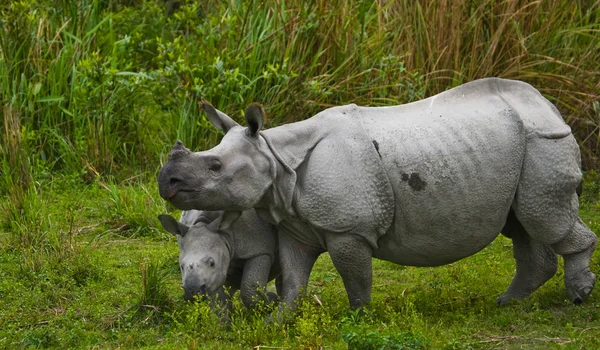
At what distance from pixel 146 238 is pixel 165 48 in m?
2.35

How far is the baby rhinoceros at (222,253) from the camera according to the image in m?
6.27

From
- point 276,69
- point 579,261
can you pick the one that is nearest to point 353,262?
point 579,261

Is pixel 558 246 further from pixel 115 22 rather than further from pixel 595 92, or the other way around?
pixel 115 22

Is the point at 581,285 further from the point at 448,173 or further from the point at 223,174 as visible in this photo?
the point at 223,174

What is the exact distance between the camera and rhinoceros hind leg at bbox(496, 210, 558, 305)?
676cm

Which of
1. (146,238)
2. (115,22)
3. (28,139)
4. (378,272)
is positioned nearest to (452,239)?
(378,272)

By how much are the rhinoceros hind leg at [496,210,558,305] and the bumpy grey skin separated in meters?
0.23

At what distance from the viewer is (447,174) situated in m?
6.20

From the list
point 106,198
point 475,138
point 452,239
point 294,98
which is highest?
point 475,138

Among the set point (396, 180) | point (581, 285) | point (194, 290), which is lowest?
point (581, 285)

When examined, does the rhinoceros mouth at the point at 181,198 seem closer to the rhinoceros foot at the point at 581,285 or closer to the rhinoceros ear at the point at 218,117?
the rhinoceros ear at the point at 218,117

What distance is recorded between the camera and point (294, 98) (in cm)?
995

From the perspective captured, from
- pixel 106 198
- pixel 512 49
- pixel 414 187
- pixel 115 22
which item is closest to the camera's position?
pixel 414 187

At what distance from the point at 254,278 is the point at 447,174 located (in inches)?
50.0
